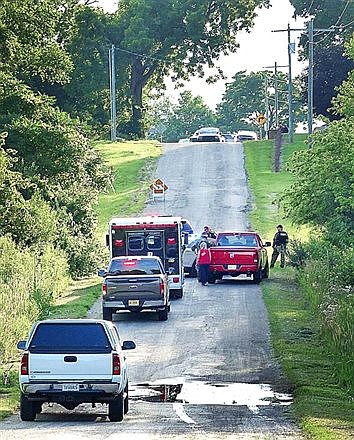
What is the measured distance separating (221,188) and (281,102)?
7716 cm

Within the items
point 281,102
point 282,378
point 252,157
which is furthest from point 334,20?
point 282,378

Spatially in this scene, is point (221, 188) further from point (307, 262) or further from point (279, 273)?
point (307, 262)

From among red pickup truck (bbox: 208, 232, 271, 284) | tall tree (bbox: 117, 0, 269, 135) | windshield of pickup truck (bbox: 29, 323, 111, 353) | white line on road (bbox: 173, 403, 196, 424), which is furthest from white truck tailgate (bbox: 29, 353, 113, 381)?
tall tree (bbox: 117, 0, 269, 135)

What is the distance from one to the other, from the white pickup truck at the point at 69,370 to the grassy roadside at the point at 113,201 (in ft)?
4.31

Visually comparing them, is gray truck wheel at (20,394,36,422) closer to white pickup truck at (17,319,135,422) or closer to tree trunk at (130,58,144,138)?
white pickup truck at (17,319,135,422)

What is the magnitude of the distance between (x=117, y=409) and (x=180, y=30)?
251 feet

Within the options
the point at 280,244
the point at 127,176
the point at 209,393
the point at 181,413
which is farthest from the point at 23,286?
the point at 127,176

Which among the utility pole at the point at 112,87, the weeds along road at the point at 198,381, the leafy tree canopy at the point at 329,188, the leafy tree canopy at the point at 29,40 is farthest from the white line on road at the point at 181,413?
the utility pole at the point at 112,87

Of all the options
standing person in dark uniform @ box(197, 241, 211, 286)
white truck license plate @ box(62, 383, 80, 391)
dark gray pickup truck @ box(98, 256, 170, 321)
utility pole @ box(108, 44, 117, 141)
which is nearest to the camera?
white truck license plate @ box(62, 383, 80, 391)

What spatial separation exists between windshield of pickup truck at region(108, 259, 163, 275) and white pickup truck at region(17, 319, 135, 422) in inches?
550

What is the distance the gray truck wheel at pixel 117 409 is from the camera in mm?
17641

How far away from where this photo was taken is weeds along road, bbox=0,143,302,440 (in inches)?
652

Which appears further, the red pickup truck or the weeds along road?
the red pickup truck

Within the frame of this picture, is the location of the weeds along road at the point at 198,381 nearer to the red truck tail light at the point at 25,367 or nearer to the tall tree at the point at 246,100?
the red truck tail light at the point at 25,367
